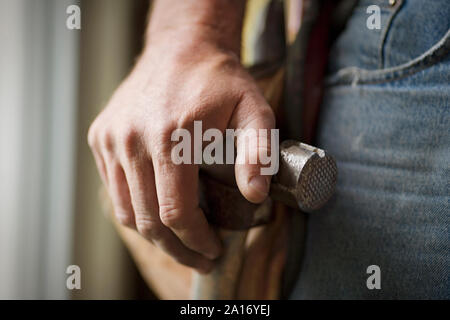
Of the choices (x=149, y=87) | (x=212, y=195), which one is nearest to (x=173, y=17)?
(x=149, y=87)

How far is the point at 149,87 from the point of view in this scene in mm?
383

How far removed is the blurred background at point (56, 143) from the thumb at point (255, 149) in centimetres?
63

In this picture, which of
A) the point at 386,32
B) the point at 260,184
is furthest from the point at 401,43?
the point at 260,184

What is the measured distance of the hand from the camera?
1.12ft

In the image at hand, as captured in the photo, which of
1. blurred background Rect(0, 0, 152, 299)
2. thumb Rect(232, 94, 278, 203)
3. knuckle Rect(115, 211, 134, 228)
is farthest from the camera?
blurred background Rect(0, 0, 152, 299)

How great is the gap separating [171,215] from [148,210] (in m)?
0.04

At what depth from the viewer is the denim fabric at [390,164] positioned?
363 mm

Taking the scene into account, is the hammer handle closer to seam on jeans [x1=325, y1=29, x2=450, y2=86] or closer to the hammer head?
the hammer head

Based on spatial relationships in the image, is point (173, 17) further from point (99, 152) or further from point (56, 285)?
point (56, 285)

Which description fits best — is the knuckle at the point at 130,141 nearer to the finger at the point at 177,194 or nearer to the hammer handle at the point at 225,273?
the finger at the point at 177,194

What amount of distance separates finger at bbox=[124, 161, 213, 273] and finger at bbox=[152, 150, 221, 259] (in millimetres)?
19

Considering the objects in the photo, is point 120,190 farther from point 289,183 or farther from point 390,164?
point 390,164

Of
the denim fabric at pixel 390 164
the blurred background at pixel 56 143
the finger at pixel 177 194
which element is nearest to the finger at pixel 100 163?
the finger at pixel 177 194

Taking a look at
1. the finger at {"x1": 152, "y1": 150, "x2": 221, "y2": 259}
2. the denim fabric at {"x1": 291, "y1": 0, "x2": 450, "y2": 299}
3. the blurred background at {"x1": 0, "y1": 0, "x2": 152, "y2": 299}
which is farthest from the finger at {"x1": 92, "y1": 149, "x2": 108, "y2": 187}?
the blurred background at {"x1": 0, "y1": 0, "x2": 152, "y2": 299}
